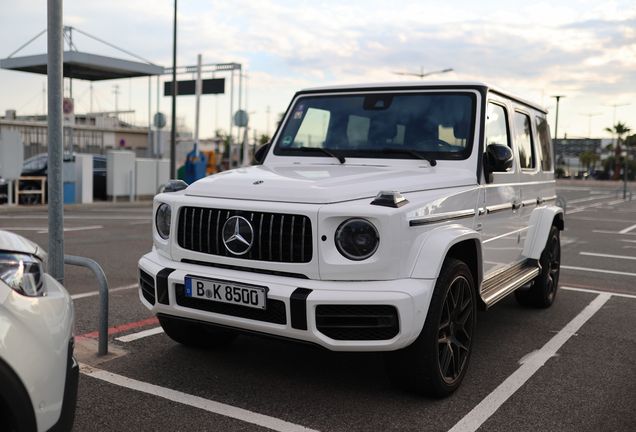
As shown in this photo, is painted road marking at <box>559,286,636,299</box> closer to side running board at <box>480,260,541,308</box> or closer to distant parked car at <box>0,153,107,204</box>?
side running board at <box>480,260,541,308</box>

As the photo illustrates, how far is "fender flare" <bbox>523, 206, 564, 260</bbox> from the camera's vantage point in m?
5.52

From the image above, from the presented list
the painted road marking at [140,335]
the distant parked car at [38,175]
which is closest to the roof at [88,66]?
the distant parked car at [38,175]

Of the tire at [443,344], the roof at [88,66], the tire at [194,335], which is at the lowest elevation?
the tire at [194,335]

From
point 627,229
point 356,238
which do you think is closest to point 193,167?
point 627,229

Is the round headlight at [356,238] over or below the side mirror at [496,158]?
below

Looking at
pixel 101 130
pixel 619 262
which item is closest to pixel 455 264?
pixel 619 262

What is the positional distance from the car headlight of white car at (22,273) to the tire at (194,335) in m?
1.99

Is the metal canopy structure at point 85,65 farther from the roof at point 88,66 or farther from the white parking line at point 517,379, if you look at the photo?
the white parking line at point 517,379

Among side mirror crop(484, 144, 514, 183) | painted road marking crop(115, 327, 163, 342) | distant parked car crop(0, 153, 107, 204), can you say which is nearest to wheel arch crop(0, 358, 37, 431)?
painted road marking crop(115, 327, 163, 342)

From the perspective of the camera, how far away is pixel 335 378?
12.8 feet

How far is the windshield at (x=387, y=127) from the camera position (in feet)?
14.4

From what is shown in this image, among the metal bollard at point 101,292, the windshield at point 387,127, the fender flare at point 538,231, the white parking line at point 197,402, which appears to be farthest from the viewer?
the fender flare at point 538,231

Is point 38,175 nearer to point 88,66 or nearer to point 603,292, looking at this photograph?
point 88,66

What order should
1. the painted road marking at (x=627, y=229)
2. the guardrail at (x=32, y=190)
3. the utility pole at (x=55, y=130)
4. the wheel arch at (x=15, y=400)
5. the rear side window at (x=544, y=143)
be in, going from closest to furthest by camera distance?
the wheel arch at (x=15, y=400), the utility pole at (x=55, y=130), the rear side window at (x=544, y=143), the painted road marking at (x=627, y=229), the guardrail at (x=32, y=190)
